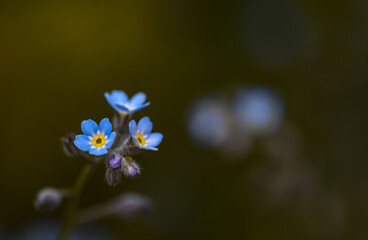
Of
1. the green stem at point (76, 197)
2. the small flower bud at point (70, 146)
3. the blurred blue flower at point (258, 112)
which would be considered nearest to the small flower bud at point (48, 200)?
the green stem at point (76, 197)

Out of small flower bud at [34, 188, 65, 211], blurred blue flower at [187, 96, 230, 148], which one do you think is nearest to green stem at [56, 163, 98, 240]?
small flower bud at [34, 188, 65, 211]

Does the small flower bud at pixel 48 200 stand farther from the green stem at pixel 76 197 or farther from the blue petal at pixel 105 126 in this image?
the blue petal at pixel 105 126

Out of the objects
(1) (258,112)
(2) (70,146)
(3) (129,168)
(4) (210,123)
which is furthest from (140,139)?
(1) (258,112)

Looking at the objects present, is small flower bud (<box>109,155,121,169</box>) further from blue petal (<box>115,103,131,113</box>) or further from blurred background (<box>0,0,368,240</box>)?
blurred background (<box>0,0,368,240</box>)

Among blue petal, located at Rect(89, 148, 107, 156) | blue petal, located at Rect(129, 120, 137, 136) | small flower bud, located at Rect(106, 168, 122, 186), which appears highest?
blue petal, located at Rect(129, 120, 137, 136)

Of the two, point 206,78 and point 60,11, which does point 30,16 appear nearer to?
point 60,11

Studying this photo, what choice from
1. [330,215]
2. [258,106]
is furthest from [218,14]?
[330,215]

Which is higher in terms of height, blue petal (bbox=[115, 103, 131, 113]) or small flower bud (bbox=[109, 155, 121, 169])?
blue petal (bbox=[115, 103, 131, 113])
